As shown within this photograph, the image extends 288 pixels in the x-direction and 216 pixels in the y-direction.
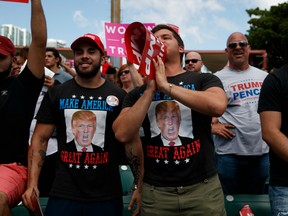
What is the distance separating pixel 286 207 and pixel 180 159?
67 cm

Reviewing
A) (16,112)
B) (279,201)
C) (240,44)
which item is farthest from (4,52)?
(240,44)

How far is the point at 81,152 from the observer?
2625mm

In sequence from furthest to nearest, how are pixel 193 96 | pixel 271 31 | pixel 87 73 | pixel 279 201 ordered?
pixel 271 31
pixel 87 73
pixel 279 201
pixel 193 96

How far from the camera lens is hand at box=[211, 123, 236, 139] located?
3.63 m

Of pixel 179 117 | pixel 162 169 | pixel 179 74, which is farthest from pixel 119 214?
pixel 179 74

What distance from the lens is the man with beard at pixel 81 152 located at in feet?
8.50

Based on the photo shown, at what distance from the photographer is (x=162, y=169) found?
2328mm

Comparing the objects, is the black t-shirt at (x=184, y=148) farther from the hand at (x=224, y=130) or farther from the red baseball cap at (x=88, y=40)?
the hand at (x=224, y=130)

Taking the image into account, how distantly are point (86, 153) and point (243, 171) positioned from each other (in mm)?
1669

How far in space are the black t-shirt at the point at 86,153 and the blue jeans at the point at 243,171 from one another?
127 centimetres

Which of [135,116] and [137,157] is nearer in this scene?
[135,116]

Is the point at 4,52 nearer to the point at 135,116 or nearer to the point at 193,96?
the point at 135,116

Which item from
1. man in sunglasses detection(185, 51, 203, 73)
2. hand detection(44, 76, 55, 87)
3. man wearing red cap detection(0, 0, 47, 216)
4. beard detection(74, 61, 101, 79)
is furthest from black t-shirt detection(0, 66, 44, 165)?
man in sunglasses detection(185, 51, 203, 73)

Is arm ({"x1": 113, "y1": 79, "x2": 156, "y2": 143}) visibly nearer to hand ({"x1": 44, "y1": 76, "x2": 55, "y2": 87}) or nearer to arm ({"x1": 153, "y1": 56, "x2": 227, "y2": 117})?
arm ({"x1": 153, "y1": 56, "x2": 227, "y2": 117})
